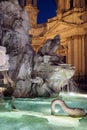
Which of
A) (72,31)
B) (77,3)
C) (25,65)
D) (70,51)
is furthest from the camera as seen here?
(77,3)

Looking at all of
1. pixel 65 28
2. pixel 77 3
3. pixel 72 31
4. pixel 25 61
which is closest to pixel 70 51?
pixel 72 31

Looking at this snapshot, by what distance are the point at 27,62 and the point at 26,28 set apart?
11.1 feet

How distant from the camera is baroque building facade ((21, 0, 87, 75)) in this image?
47750 mm

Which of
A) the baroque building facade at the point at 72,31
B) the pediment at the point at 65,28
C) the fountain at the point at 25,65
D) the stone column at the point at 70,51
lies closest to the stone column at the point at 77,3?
the baroque building facade at the point at 72,31

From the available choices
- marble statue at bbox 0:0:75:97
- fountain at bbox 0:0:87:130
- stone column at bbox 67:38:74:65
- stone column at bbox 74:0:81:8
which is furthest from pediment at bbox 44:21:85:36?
marble statue at bbox 0:0:75:97

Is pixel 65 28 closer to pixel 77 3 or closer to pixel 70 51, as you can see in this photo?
pixel 70 51

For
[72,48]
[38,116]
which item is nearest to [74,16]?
[72,48]

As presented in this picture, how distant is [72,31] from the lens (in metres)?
49.1

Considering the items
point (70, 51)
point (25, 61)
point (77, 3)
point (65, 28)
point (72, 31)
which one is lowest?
point (25, 61)

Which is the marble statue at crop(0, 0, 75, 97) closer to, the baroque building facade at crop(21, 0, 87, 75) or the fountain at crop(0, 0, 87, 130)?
the fountain at crop(0, 0, 87, 130)

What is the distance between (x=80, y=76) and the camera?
1810 inches

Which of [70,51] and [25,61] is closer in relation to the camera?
[25,61]

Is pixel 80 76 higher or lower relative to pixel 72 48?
lower

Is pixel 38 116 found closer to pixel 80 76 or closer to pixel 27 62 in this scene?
pixel 27 62
